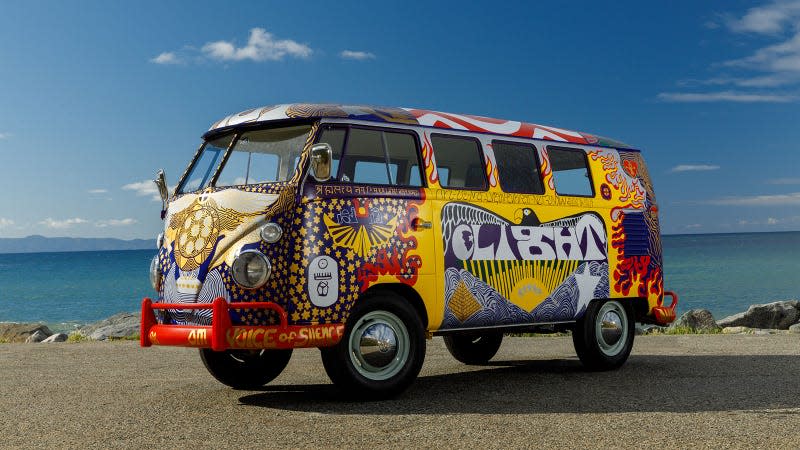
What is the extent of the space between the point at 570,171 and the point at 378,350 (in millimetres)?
3730

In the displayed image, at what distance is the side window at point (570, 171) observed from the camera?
35.8ft

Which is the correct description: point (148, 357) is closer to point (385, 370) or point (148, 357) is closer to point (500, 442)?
point (385, 370)

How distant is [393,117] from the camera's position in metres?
9.13

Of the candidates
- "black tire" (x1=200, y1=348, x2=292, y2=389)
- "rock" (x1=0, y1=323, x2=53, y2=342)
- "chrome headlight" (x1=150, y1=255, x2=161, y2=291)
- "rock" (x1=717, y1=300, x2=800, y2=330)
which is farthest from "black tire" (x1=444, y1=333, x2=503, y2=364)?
"rock" (x1=0, y1=323, x2=53, y2=342)

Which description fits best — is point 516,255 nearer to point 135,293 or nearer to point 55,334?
point 55,334

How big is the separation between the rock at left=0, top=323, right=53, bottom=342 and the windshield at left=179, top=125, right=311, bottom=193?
1446 centimetres

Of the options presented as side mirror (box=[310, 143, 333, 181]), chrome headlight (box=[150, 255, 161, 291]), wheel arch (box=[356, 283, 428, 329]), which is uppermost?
side mirror (box=[310, 143, 333, 181])

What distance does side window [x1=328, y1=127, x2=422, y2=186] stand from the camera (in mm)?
8695

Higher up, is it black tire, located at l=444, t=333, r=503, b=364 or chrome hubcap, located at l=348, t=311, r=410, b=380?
chrome hubcap, located at l=348, t=311, r=410, b=380

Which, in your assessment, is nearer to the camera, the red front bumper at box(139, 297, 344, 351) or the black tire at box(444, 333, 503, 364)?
the red front bumper at box(139, 297, 344, 351)

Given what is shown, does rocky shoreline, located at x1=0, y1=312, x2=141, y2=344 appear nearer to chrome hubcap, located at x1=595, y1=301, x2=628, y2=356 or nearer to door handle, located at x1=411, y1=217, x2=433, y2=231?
chrome hubcap, located at x1=595, y1=301, x2=628, y2=356

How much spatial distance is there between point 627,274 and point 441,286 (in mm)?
3339

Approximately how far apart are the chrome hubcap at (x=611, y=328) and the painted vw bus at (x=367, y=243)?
0.60ft

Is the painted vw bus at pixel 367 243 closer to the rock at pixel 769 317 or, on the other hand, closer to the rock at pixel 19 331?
the rock at pixel 769 317
